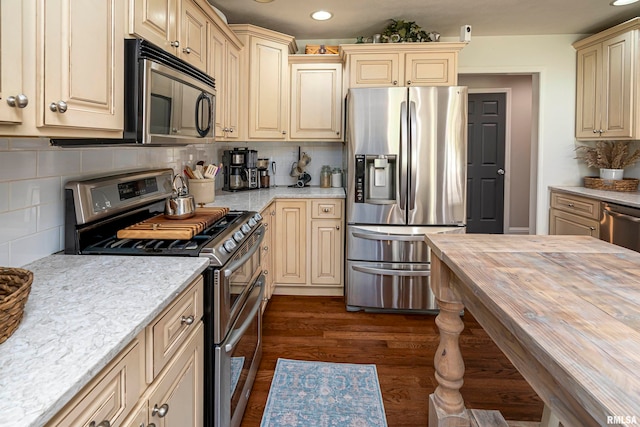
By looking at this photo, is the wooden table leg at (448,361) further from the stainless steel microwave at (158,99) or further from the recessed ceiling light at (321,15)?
the recessed ceiling light at (321,15)

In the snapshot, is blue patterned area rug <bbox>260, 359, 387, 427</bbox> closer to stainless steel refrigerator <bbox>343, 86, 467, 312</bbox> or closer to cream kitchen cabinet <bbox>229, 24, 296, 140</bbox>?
stainless steel refrigerator <bbox>343, 86, 467, 312</bbox>

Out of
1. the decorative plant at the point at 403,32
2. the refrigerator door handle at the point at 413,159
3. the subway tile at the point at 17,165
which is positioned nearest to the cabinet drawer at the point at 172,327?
the subway tile at the point at 17,165

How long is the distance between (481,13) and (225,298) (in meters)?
3.12

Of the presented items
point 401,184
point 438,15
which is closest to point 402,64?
point 438,15

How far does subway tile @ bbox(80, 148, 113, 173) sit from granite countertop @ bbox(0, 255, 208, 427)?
1.42ft

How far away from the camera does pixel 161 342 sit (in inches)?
42.5

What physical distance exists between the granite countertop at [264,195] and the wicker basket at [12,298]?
5.60ft

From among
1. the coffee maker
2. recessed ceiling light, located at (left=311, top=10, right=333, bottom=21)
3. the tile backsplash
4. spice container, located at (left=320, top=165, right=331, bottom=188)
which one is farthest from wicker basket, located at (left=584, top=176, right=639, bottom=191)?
the tile backsplash

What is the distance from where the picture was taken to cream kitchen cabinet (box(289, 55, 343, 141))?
3.72 m

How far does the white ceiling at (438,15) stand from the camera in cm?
316

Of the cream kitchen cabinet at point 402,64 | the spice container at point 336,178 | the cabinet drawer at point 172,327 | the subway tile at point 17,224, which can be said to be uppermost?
the cream kitchen cabinet at point 402,64

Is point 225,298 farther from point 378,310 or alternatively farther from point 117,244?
point 378,310

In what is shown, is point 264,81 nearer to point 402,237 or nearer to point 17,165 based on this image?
point 402,237

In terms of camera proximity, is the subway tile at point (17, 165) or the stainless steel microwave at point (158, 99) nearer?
the subway tile at point (17, 165)
